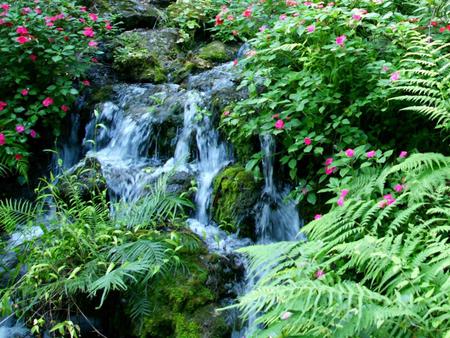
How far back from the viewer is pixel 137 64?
19.3 feet

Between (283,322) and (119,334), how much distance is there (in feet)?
5.17

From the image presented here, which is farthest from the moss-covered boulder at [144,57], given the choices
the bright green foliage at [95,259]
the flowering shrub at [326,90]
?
the bright green foliage at [95,259]

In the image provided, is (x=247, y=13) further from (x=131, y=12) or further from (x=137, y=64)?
(x=131, y=12)

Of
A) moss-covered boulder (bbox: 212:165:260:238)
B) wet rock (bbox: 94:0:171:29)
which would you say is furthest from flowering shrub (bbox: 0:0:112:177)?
moss-covered boulder (bbox: 212:165:260:238)

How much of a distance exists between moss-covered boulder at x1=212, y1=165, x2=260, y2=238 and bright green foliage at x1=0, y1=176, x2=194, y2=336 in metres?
0.42

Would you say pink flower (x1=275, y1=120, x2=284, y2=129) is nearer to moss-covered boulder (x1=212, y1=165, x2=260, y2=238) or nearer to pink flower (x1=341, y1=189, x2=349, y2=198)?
moss-covered boulder (x1=212, y1=165, x2=260, y2=238)

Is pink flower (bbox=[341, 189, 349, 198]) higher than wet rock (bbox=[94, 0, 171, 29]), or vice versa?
wet rock (bbox=[94, 0, 171, 29])

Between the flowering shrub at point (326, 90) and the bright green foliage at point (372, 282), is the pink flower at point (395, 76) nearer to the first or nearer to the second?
the flowering shrub at point (326, 90)

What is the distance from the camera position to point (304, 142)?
3.37 meters

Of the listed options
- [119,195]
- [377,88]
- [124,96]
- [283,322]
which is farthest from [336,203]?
[124,96]

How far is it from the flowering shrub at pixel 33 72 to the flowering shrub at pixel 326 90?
227 centimetres

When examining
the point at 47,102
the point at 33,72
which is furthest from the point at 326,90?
the point at 33,72

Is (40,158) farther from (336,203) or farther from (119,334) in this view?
(336,203)

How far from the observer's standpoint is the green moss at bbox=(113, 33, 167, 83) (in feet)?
19.0
